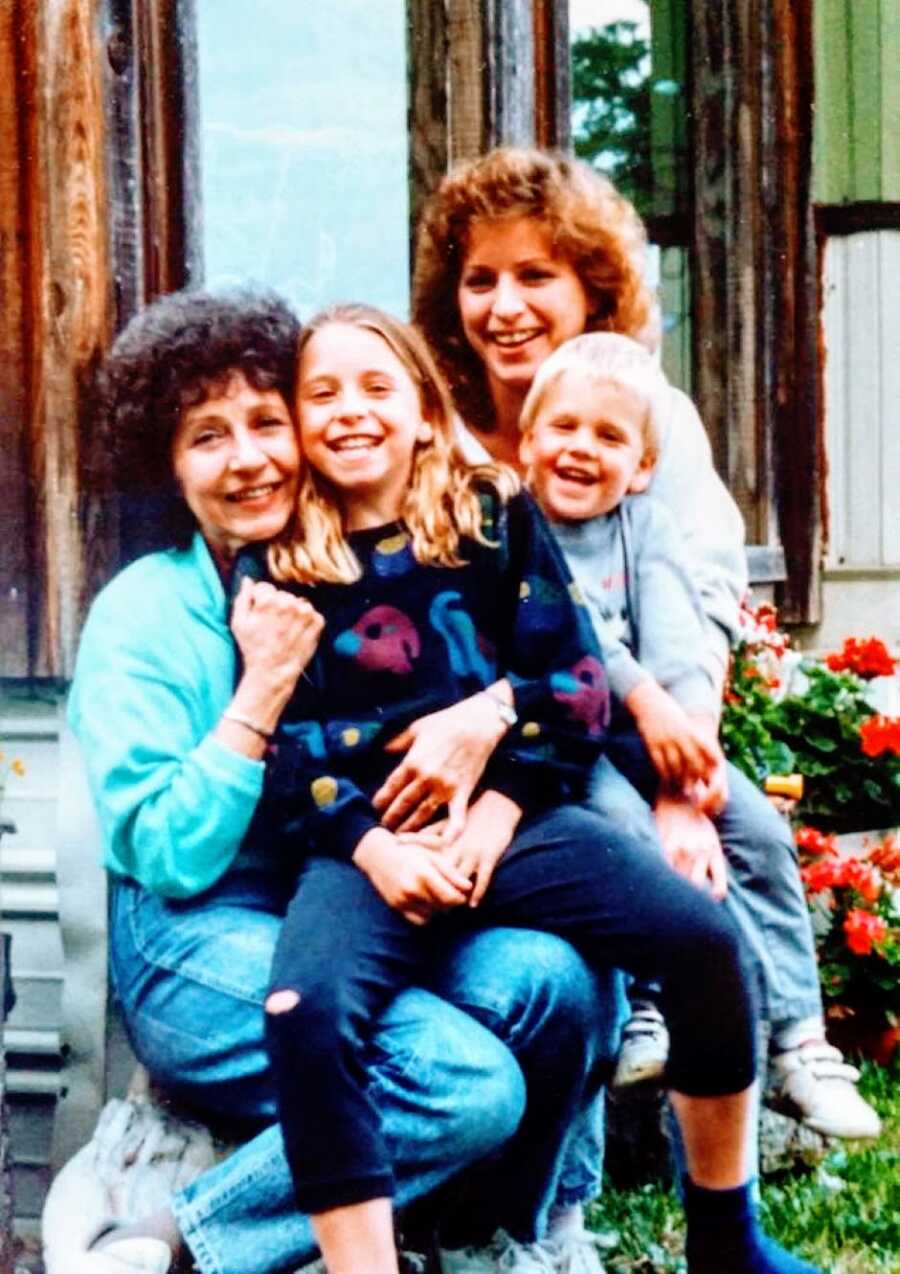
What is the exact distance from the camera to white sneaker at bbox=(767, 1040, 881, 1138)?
3.21 m

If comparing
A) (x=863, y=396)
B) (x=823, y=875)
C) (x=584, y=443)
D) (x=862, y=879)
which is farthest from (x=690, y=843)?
(x=863, y=396)

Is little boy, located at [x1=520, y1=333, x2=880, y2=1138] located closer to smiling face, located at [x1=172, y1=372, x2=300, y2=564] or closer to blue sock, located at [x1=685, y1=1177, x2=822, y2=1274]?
blue sock, located at [x1=685, y1=1177, x2=822, y2=1274]

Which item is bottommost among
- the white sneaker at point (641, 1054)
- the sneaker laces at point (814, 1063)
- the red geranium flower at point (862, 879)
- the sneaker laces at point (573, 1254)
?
the sneaker laces at point (573, 1254)

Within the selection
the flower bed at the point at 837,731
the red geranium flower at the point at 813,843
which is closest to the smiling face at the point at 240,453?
the flower bed at the point at 837,731

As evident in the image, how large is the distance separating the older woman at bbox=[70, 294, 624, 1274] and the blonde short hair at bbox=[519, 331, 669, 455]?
45 cm

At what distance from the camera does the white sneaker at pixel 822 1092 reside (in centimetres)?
321

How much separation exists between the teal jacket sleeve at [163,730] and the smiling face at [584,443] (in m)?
0.60

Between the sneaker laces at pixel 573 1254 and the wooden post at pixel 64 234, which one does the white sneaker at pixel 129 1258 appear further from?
the wooden post at pixel 64 234

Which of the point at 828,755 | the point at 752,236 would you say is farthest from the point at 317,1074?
the point at 752,236

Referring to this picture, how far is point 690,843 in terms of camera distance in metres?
3.20

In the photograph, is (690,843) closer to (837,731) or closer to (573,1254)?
(573,1254)

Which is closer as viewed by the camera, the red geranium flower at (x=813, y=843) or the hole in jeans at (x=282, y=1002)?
the hole in jeans at (x=282, y=1002)

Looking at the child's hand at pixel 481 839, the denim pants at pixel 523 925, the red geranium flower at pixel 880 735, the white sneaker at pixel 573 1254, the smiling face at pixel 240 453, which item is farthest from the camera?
the red geranium flower at pixel 880 735

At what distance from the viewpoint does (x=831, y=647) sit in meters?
6.93
